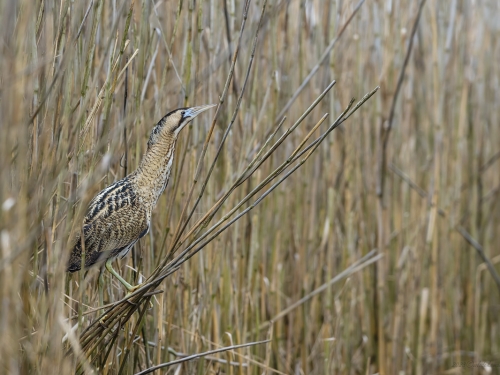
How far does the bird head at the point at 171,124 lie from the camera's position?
58.2 inches

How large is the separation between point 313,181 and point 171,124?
1.02 metres

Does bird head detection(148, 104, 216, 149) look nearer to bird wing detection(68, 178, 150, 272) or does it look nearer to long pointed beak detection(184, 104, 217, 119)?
long pointed beak detection(184, 104, 217, 119)

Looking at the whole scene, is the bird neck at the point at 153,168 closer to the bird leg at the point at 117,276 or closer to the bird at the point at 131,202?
the bird at the point at 131,202

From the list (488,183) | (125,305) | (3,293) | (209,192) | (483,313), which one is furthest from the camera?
(488,183)

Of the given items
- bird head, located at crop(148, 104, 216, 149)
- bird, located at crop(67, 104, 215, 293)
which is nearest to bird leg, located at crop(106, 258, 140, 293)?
bird, located at crop(67, 104, 215, 293)

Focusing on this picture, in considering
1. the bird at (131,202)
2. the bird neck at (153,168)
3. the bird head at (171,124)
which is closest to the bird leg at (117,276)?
the bird at (131,202)

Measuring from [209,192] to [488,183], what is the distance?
1946 mm

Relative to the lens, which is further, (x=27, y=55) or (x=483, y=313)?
(x=483, y=313)

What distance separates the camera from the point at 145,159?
146 centimetres

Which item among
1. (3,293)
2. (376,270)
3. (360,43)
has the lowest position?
(376,270)

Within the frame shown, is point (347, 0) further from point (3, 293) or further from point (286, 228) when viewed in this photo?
point (3, 293)

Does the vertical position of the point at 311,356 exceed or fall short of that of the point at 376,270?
it falls short

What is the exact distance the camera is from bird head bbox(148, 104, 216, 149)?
1479mm

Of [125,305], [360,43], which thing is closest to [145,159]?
[125,305]
